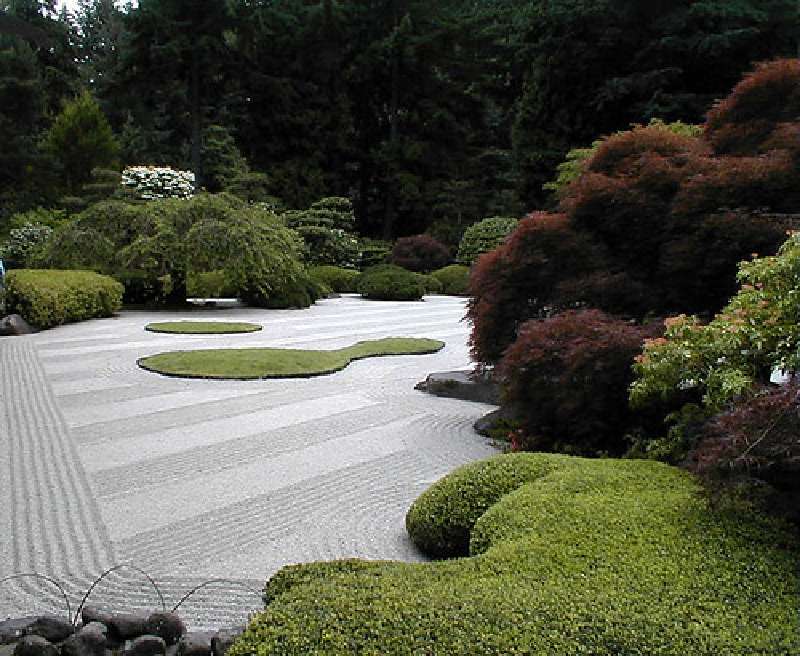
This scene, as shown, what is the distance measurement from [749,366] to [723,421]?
0.52 m

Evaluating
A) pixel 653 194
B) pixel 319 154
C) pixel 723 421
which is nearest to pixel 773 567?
pixel 723 421

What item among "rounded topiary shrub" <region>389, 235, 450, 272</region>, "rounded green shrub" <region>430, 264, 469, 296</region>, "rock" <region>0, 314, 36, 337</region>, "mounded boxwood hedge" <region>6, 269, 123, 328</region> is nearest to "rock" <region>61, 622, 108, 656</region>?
"rock" <region>0, 314, 36, 337</region>

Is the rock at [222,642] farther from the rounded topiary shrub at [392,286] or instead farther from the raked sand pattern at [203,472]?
the rounded topiary shrub at [392,286]

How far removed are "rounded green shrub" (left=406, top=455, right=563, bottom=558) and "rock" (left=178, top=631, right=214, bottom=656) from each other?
124 centimetres

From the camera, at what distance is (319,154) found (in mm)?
30734

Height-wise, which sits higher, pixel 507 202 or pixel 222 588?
pixel 507 202

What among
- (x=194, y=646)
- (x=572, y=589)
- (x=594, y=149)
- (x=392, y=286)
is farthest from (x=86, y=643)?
(x=392, y=286)

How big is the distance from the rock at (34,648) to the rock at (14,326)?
1026cm

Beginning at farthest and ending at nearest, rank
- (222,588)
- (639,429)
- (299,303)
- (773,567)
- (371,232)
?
1. (371,232)
2. (299,303)
3. (639,429)
4. (222,588)
5. (773,567)

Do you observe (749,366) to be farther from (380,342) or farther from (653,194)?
(380,342)

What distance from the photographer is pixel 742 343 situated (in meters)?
3.01

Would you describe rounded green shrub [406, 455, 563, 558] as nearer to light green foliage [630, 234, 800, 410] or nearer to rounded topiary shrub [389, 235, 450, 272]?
light green foliage [630, 234, 800, 410]

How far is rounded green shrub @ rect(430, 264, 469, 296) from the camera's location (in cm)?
2270

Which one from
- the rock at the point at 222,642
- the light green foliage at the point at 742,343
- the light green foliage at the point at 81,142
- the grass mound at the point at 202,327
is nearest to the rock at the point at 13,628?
the rock at the point at 222,642
